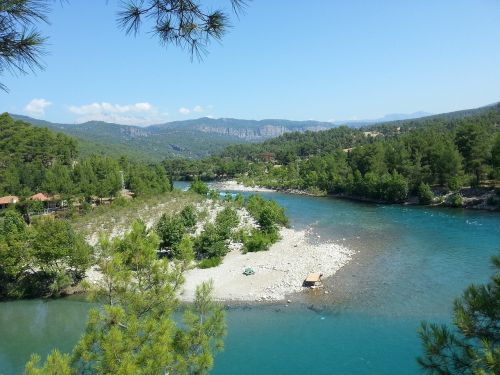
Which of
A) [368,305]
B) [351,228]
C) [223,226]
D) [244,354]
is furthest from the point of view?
[351,228]

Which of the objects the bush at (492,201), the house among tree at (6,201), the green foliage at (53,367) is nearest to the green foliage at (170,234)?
the green foliage at (53,367)

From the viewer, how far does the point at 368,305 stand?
18422 mm

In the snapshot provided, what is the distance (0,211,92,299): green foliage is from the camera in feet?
68.1

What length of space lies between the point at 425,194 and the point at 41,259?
3931cm

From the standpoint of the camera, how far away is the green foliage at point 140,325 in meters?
6.37

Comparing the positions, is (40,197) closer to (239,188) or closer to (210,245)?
(210,245)

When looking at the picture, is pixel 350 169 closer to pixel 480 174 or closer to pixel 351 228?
pixel 480 174

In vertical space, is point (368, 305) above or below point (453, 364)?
below

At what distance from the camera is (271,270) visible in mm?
23844

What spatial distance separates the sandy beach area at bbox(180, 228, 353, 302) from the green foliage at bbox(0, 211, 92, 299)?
6.29m

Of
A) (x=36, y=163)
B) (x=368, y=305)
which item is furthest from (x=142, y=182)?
(x=368, y=305)

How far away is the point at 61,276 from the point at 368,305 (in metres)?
15.8

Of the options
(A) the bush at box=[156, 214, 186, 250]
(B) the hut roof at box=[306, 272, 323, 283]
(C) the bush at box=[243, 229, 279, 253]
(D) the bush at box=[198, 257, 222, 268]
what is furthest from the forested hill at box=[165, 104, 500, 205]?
(A) the bush at box=[156, 214, 186, 250]

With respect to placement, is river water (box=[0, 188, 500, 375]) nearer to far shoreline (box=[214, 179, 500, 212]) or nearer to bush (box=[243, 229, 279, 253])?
bush (box=[243, 229, 279, 253])
